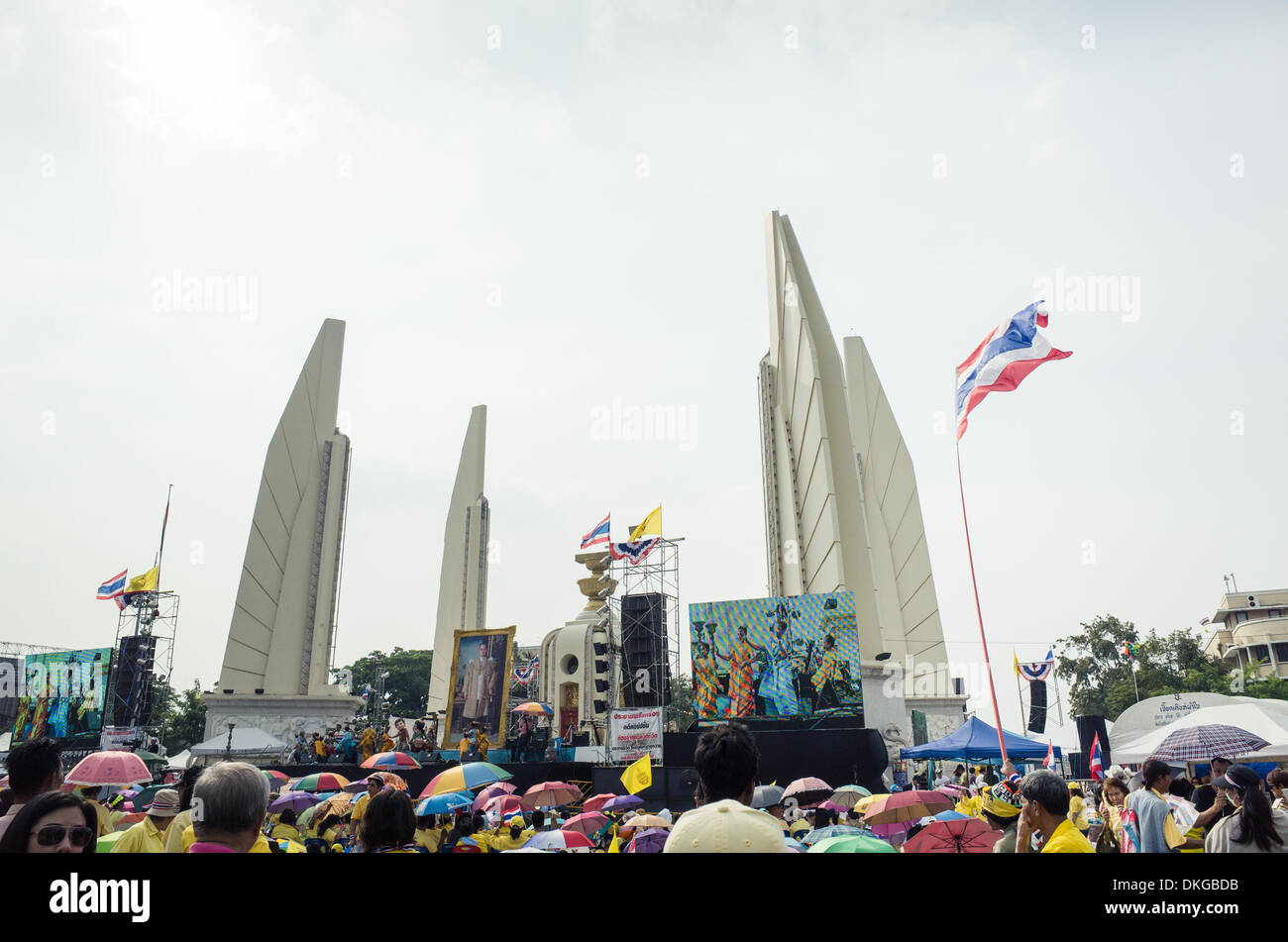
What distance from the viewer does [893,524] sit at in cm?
4469

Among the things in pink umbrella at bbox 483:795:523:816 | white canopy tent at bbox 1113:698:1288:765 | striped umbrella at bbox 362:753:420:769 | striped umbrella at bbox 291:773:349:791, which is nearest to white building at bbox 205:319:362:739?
striped umbrella at bbox 362:753:420:769

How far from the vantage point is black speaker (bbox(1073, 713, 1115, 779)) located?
62.0 feet

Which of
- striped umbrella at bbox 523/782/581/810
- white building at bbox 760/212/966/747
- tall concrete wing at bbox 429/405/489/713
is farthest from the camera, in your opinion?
tall concrete wing at bbox 429/405/489/713

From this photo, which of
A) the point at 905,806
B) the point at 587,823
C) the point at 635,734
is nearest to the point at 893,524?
the point at 635,734

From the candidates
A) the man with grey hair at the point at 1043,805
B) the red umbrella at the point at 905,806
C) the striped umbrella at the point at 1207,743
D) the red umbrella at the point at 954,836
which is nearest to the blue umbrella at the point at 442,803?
the red umbrella at the point at 905,806

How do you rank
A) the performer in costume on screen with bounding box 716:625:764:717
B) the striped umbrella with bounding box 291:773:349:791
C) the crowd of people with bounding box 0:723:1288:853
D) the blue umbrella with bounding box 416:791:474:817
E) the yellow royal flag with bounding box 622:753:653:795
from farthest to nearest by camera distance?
the performer in costume on screen with bounding box 716:625:764:717, the striped umbrella with bounding box 291:773:349:791, the yellow royal flag with bounding box 622:753:653:795, the blue umbrella with bounding box 416:791:474:817, the crowd of people with bounding box 0:723:1288:853

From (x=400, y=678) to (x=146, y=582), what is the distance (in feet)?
137

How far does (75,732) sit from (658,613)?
23.1 metres

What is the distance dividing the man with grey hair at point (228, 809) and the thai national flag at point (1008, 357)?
980 centimetres

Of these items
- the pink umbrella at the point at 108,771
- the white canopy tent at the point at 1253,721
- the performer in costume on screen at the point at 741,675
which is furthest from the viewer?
the performer in costume on screen at the point at 741,675

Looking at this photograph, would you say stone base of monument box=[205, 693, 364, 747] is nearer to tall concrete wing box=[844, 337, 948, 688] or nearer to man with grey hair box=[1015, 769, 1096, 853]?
tall concrete wing box=[844, 337, 948, 688]

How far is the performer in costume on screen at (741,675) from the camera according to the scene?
75.8 ft

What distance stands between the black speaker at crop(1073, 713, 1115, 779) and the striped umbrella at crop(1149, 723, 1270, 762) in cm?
612

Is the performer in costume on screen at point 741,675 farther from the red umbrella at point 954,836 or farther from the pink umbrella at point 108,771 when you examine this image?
the pink umbrella at point 108,771
